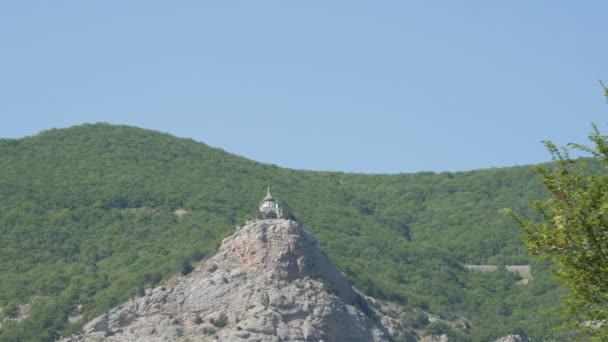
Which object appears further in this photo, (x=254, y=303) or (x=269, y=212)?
(x=269, y=212)

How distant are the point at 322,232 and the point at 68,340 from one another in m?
49.1

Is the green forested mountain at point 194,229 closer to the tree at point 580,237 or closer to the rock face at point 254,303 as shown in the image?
the rock face at point 254,303

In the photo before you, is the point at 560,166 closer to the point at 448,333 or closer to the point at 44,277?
the point at 448,333

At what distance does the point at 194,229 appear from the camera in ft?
489

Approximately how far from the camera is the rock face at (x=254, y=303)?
113 meters

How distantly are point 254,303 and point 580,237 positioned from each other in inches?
3222

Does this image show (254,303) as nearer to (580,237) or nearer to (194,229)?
(194,229)

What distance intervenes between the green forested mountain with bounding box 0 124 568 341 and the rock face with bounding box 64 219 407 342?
19.1 ft

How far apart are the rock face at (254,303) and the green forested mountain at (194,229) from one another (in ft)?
19.1

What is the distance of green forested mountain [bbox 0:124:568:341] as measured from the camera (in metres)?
133

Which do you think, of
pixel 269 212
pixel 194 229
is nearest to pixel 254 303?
pixel 269 212

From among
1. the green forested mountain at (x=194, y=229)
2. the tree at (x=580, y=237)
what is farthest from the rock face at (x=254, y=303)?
the tree at (x=580, y=237)

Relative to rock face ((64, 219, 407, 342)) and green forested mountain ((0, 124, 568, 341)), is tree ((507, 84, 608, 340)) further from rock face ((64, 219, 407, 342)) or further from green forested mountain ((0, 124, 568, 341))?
green forested mountain ((0, 124, 568, 341))

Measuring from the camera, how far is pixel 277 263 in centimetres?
11738
